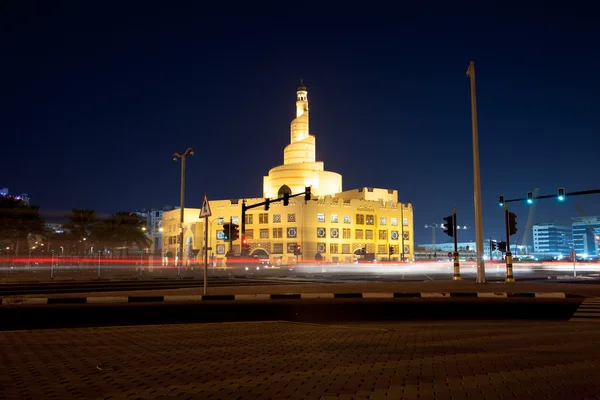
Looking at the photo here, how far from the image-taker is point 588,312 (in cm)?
1298

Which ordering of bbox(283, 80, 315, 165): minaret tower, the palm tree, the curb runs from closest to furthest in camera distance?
the curb
the palm tree
bbox(283, 80, 315, 165): minaret tower

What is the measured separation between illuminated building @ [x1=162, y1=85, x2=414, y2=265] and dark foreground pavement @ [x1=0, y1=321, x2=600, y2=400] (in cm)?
7882

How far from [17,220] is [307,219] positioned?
51060mm

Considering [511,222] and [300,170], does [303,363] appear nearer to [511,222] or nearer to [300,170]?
[511,222]

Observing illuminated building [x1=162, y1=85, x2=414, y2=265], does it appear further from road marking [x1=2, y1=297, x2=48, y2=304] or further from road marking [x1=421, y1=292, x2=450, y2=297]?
road marking [x1=2, y1=297, x2=48, y2=304]

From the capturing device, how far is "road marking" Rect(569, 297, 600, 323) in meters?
11.7

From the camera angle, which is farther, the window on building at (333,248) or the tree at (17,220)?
the window on building at (333,248)

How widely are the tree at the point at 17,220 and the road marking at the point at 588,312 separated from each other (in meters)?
49.2

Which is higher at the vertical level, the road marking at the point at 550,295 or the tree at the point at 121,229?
the tree at the point at 121,229

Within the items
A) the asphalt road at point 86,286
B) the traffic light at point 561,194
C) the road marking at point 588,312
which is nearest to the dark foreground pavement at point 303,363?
the road marking at point 588,312

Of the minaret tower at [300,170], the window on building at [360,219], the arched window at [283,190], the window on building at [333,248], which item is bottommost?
the window on building at [333,248]

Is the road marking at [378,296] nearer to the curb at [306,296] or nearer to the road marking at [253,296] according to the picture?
the curb at [306,296]

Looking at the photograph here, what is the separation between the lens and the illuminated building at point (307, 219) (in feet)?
314

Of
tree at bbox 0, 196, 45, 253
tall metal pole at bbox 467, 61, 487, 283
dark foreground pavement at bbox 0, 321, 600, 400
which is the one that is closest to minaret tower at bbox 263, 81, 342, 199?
tree at bbox 0, 196, 45, 253
